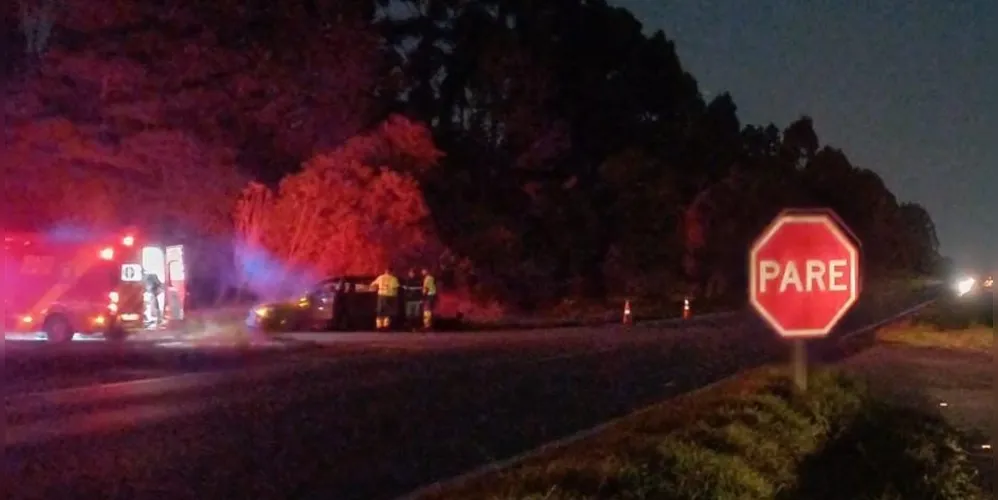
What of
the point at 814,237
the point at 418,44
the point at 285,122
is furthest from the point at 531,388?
the point at 418,44

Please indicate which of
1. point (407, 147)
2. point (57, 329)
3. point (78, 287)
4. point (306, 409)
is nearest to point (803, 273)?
point (306, 409)

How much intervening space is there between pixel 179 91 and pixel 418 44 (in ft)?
76.6

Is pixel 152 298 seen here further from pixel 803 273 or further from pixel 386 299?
pixel 803 273

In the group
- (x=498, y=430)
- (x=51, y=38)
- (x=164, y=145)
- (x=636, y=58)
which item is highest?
(x=636, y=58)

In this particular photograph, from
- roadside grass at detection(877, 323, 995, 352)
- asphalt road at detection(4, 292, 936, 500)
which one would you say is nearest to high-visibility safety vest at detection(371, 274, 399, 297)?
asphalt road at detection(4, 292, 936, 500)

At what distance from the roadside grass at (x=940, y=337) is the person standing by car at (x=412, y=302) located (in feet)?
36.2

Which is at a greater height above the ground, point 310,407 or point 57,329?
point 57,329

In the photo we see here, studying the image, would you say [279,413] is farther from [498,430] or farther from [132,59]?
[132,59]

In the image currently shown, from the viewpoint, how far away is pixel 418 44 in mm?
69188

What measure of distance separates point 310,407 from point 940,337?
2393 cm

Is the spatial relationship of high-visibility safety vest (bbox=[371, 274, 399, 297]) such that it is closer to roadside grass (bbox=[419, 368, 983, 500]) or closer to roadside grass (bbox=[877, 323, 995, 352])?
roadside grass (bbox=[877, 323, 995, 352])

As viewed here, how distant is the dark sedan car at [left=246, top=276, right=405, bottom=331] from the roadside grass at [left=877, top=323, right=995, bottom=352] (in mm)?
11755

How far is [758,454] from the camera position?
13.1 metres

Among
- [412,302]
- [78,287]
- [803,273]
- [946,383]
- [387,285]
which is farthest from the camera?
[412,302]
